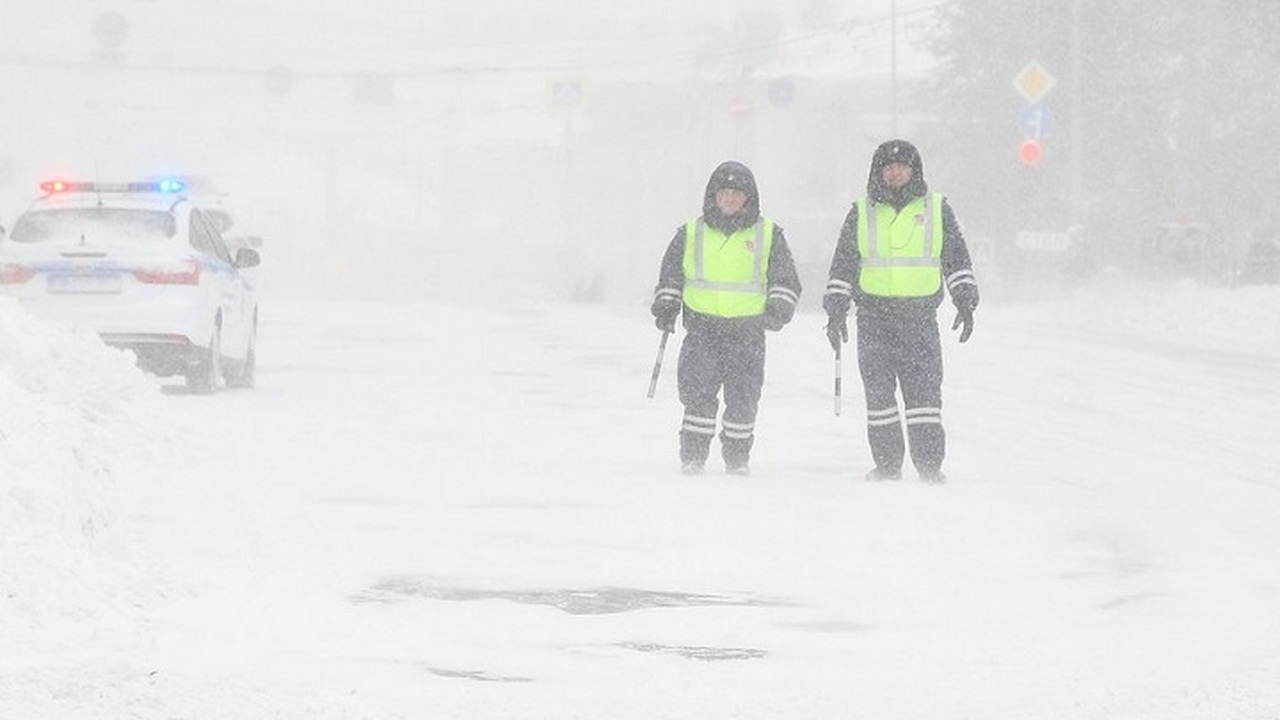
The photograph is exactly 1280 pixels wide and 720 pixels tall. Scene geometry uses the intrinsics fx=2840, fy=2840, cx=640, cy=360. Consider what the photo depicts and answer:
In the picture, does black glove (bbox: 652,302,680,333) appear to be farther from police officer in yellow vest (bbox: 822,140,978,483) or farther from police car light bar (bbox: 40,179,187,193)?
police car light bar (bbox: 40,179,187,193)

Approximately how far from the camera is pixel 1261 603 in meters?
9.62

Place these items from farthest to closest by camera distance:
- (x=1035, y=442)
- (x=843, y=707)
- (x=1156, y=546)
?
(x=1035, y=442), (x=1156, y=546), (x=843, y=707)

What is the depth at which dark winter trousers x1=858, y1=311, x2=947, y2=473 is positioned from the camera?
14.0 meters

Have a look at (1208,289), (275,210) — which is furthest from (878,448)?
(275,210)

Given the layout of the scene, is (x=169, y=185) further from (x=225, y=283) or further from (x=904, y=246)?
(x=904, y=246)

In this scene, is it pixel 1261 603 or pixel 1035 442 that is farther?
pixel 1035 442

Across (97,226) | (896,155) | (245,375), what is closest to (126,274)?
(97,226)

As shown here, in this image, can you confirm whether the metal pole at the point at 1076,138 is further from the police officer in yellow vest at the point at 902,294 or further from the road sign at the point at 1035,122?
the police officer in yellow vest at the point at 902,294

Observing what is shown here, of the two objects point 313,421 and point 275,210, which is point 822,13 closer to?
point 275,210

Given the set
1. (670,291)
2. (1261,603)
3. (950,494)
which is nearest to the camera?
(1261,603)

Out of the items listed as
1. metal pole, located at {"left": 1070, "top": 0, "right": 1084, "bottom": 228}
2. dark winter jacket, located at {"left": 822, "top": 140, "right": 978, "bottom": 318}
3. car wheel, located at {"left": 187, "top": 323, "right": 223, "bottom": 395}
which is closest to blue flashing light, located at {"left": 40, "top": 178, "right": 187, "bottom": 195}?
A: car wheel, located at {"left": 187, "top": 323, "right": 223, "bottom": 395}

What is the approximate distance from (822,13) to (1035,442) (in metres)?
150

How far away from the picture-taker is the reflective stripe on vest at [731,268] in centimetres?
1441

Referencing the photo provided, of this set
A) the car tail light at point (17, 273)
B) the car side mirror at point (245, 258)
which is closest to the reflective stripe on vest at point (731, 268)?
the car tail light at point (17, 273)
